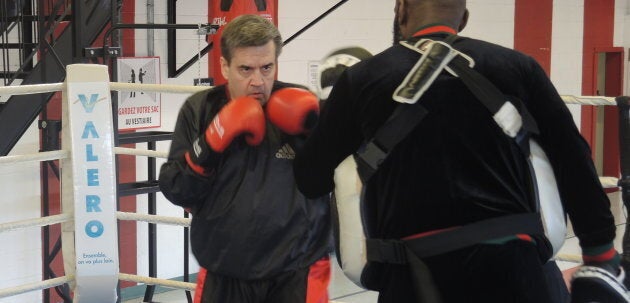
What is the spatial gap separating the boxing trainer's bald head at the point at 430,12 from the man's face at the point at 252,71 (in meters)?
0.57

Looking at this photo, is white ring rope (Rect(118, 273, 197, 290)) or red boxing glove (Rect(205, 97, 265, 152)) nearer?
red boxing glove (Rect(205, 97, 265, 152))

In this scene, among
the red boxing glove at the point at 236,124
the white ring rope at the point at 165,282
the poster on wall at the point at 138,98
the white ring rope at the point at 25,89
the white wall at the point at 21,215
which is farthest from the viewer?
the poster on wall at the point at 138,98

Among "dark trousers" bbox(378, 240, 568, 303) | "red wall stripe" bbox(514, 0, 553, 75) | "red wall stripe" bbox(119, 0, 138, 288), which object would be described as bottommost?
"red wall stripe" bbox(119, 0, 138, 288)

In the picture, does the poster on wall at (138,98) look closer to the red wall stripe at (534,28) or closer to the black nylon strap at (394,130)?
the red wall stripe at (534,28)

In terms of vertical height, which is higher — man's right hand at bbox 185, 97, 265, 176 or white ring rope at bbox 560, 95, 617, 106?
white ring rope at bbox 560, 95, 617, 106

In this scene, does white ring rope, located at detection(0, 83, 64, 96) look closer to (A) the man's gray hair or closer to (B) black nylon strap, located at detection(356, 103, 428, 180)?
(A) the man's gray hair

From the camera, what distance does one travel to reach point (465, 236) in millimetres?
1493

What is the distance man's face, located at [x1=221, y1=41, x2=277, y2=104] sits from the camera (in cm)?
210

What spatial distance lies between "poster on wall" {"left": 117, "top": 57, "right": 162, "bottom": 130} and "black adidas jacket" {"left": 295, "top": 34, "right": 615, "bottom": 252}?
3.85 meters

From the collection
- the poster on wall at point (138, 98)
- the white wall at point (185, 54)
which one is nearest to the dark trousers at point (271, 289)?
the white wall at point (185, 54)

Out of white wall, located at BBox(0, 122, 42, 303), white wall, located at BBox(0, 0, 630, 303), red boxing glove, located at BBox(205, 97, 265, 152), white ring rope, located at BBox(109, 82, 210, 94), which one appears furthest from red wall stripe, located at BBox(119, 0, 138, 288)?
red boxing glove, located at BBox(205, 97, 265, 152)

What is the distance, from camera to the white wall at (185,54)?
4961 millimetres

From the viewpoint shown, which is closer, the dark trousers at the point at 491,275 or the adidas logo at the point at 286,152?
the dark trousers at the point at 491,275

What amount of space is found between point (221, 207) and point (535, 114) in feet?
2.68
